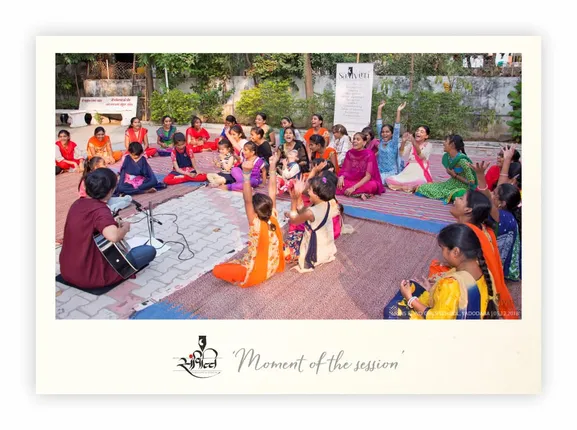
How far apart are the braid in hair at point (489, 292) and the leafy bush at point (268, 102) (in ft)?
19.1

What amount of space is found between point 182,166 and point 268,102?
2.32m

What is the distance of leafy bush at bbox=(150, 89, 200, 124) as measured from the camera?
8.70 m

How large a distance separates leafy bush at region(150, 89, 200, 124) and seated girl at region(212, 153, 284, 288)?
5.38 metres

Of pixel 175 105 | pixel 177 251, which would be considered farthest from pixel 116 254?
pixel 175 105

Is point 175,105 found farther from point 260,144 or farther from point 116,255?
point 116,255

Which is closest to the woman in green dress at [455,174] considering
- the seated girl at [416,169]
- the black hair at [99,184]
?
the seated girl at [416,169]

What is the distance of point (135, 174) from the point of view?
6.34 metres

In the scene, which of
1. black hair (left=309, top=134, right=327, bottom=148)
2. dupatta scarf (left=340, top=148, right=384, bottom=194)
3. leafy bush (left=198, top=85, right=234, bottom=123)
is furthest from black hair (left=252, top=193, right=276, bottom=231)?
leafy bush (left=198, top=85, right=234, bottom=123)

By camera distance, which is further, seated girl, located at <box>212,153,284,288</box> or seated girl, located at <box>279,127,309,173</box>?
seated girl, located at <box>279,127,309,173</box>

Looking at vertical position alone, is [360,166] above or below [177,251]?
above

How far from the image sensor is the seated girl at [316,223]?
3818 millimetres

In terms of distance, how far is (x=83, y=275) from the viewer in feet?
11.9
